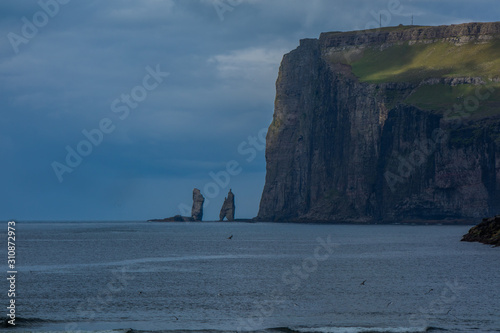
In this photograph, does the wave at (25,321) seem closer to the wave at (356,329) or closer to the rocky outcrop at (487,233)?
the wave at (356,329)

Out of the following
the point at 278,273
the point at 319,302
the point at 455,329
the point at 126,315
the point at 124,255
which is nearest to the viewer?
the point at 455,329

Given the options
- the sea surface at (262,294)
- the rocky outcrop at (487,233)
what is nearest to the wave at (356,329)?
the sea surface at (262,294)

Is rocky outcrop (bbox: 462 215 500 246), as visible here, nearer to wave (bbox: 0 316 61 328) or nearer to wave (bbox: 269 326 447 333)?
wave (bbox: 269 326 447 333)

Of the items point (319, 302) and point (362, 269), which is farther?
point (362, 269)

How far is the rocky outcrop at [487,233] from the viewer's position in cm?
10538

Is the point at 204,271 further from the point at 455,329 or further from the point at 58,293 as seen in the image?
the point at 455,329

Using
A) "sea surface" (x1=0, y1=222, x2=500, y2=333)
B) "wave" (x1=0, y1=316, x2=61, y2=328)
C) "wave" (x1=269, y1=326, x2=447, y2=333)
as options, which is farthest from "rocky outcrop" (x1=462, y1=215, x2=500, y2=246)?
"wave" (x1=0, y1=316, x2=61, y2=328)

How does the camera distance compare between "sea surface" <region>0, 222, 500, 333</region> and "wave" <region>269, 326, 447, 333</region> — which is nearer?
"wave" <region>269, 326, 447, 333</region>

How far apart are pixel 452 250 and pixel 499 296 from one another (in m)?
49.8

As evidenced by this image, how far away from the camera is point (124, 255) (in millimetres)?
95125

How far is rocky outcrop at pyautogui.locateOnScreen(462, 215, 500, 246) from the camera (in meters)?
105

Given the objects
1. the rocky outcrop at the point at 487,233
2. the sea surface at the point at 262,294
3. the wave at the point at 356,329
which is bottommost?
Result: the wave at the point at 356,329

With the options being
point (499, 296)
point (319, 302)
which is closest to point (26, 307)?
point (319, 302)

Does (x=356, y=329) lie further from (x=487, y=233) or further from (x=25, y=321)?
(x=487, y=233)
